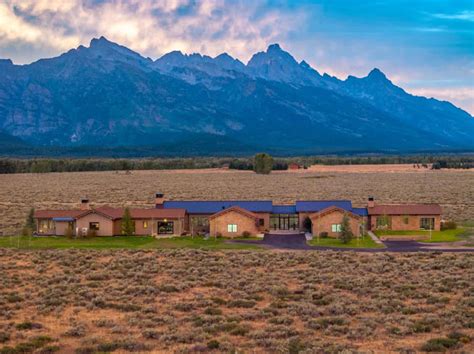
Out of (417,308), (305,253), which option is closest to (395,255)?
(305,253)

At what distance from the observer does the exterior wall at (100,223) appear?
4891 cm

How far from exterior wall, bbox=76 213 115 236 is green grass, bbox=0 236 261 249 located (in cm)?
101

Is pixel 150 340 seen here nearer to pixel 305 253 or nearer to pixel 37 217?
pixel 305 253

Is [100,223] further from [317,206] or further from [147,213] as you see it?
[317,206]

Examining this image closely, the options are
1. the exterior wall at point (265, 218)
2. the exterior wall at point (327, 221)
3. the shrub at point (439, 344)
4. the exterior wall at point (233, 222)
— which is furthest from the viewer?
the exterior wall at point (265, 218)

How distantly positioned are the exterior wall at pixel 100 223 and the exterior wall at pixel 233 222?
7.57 meters

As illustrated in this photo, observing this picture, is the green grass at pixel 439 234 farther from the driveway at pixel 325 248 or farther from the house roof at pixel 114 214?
the house roof at pixel 114 214

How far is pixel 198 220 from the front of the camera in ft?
171

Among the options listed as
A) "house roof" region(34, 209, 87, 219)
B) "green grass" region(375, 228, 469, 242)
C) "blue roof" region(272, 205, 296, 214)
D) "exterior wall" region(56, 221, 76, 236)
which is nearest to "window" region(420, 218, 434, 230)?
"green grass" region(375, 228, 469, 242)

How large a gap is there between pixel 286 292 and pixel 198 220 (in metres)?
24.5

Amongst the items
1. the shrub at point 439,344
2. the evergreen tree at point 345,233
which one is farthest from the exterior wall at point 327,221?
the shrub at point 439,344

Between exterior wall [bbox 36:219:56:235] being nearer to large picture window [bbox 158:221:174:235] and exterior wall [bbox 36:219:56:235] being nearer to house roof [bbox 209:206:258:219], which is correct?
large picture window [bbox 158:221:174:235]

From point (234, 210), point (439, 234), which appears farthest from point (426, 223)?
point (234, 210)

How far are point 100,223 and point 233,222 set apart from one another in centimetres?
1002
